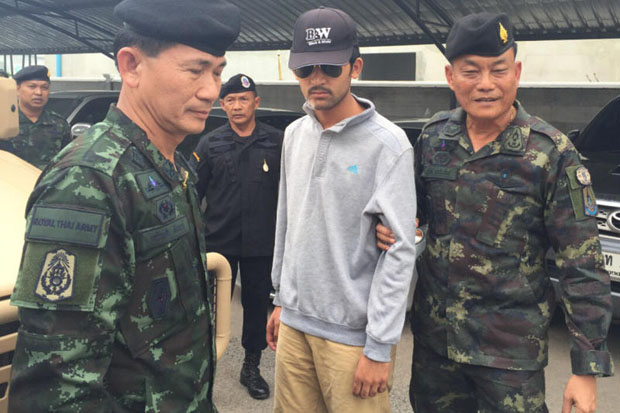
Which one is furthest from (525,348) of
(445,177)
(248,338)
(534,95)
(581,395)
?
(534,95)

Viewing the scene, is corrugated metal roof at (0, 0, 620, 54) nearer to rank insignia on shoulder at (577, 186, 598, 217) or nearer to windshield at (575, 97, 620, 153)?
windshield at (575, 97, 620, 153)

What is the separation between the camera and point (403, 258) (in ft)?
6.25

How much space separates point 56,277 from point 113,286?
0.37 feet

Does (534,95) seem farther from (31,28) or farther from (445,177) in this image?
(31,28)

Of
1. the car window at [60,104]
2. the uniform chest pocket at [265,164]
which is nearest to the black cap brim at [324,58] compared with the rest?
the uniform chest pocket at [265,164]

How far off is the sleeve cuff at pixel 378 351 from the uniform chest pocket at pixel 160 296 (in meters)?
0.75

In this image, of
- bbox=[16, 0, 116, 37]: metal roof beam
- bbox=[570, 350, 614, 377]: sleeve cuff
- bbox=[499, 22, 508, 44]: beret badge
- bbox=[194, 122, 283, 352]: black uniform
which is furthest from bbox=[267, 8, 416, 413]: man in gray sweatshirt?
bbox=[16, 0, 116, 37]: metal roof beam

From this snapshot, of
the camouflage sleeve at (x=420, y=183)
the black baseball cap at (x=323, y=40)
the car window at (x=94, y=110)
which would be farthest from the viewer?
the car window at (x=94, y=110)

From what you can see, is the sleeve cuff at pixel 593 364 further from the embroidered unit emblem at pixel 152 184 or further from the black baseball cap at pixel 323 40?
the embroidered unit emblem at pixel 152 184

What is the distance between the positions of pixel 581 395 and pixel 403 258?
705mm

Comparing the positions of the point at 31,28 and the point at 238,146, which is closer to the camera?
the point at 238,146

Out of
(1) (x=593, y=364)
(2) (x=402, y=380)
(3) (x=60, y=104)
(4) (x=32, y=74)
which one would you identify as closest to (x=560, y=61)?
(3) (x=60, y=104)

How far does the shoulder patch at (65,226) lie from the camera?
1.08 m

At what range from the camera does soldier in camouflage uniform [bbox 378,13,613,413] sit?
6.16ft
